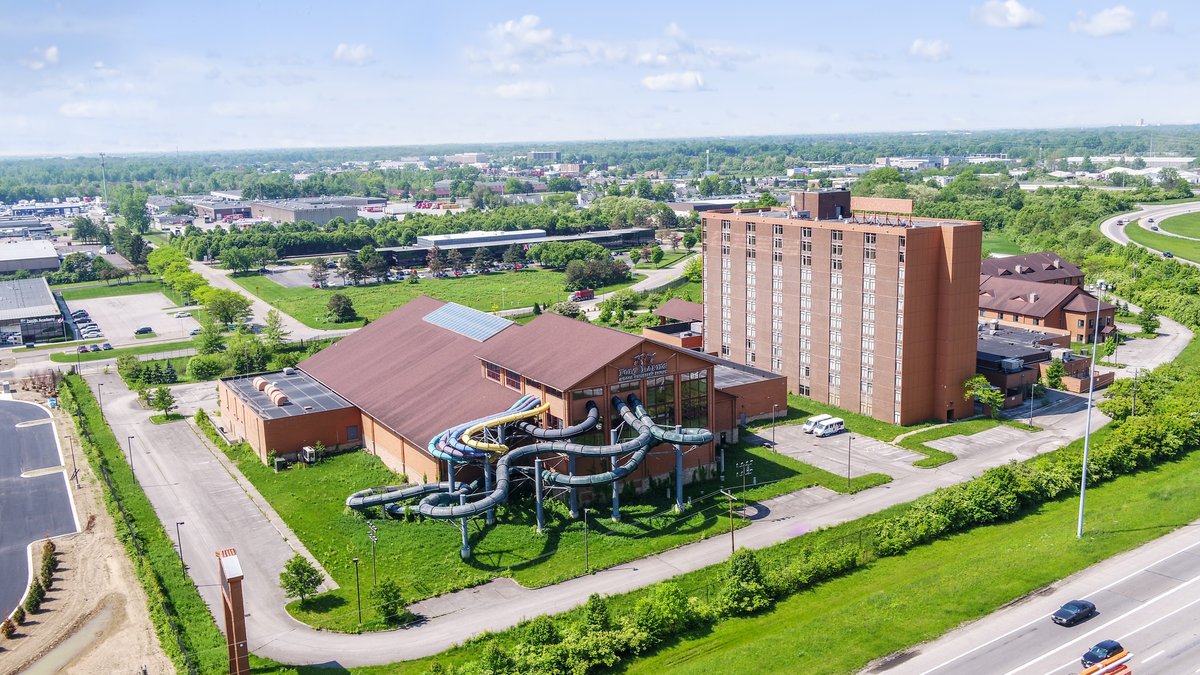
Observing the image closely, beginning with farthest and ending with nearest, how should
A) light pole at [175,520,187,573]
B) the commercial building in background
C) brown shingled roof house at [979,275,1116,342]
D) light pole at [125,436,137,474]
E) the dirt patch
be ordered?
1. brown shingled roof house at [979,275,1116,342]
2. the commercial building in background
3. light pole at [125,436,137,474]
4. light pole at [175,520,187,573]
5. the dirt patch

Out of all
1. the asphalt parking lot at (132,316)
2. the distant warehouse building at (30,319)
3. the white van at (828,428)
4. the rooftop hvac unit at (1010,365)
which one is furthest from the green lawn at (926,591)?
the distant warehouse building at (30,319)

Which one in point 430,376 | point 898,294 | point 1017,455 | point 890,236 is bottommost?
point 1017,455

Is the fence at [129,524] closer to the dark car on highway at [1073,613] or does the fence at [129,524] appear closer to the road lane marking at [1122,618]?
the road lane marking at [1122,618]

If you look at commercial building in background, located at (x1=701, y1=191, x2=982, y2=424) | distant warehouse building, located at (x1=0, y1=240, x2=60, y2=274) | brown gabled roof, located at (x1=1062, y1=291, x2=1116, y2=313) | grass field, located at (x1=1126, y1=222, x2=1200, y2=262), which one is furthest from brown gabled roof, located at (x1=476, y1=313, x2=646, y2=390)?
distant warehouse building, located at (x1=0, y1=240, x2=60, y2=274)

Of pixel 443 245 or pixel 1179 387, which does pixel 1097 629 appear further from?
pixel 443 245

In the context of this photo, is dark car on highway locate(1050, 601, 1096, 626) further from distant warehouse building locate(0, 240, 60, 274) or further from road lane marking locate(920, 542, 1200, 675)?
distant warehouse building locate(0, 240, 60, 274)

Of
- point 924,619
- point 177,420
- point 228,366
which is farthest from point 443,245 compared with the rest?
point 924,619
